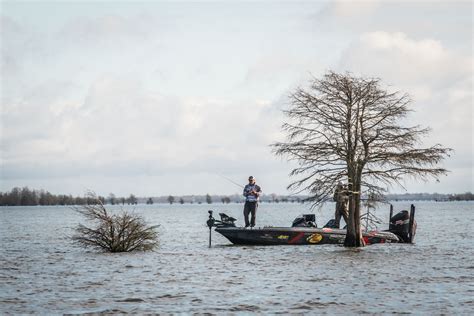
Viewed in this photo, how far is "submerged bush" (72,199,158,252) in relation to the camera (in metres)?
29.2

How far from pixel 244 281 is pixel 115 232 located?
10.8m

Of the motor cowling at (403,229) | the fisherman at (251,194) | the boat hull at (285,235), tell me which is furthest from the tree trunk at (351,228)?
the motor cowling at (403,229)

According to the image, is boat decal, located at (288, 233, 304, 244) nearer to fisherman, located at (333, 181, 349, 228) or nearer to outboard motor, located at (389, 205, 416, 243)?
fisherman, located at (333, 181, 349, 228)

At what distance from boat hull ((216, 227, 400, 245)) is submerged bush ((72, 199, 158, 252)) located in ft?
13.1

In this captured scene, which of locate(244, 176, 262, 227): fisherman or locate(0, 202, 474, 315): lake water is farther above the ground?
locate(244, 176, 262, 227): fisherman

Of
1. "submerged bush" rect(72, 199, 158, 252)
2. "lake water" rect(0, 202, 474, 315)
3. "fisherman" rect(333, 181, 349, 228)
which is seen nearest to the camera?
"lake water" rect(0, 202, 474, 315)

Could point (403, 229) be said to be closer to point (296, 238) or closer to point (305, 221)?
point (305, 221)

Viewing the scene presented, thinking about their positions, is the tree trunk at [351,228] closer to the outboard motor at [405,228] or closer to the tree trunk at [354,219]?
the tree trunk at [354,219]

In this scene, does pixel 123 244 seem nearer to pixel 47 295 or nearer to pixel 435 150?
pixel 47 295

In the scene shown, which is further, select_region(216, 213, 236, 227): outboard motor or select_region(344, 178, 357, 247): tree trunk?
select_region(216, 213, 236, 227): outboard motor

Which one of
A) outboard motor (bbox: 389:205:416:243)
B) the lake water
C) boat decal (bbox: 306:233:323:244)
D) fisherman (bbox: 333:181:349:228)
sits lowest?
the lake water

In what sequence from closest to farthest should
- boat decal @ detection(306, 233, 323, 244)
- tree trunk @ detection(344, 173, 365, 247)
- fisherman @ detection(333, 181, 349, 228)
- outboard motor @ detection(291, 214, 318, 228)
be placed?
1. fisherman @ detection(333, 181, 349, 228)
2. tree trunk @ detection(344, 173, 365, 247)
3. boat decal @ detection(306, 233, 323, 244)
4. outboard motor @ detection(291, 214, 318, 228)

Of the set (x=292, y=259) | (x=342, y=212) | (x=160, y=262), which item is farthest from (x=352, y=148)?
(x=160, y=262)

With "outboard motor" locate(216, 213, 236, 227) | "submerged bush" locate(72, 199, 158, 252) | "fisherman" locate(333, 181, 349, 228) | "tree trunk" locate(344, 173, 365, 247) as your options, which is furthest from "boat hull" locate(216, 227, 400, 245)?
"submerged bush" locate(72, 199, 158, 252)
